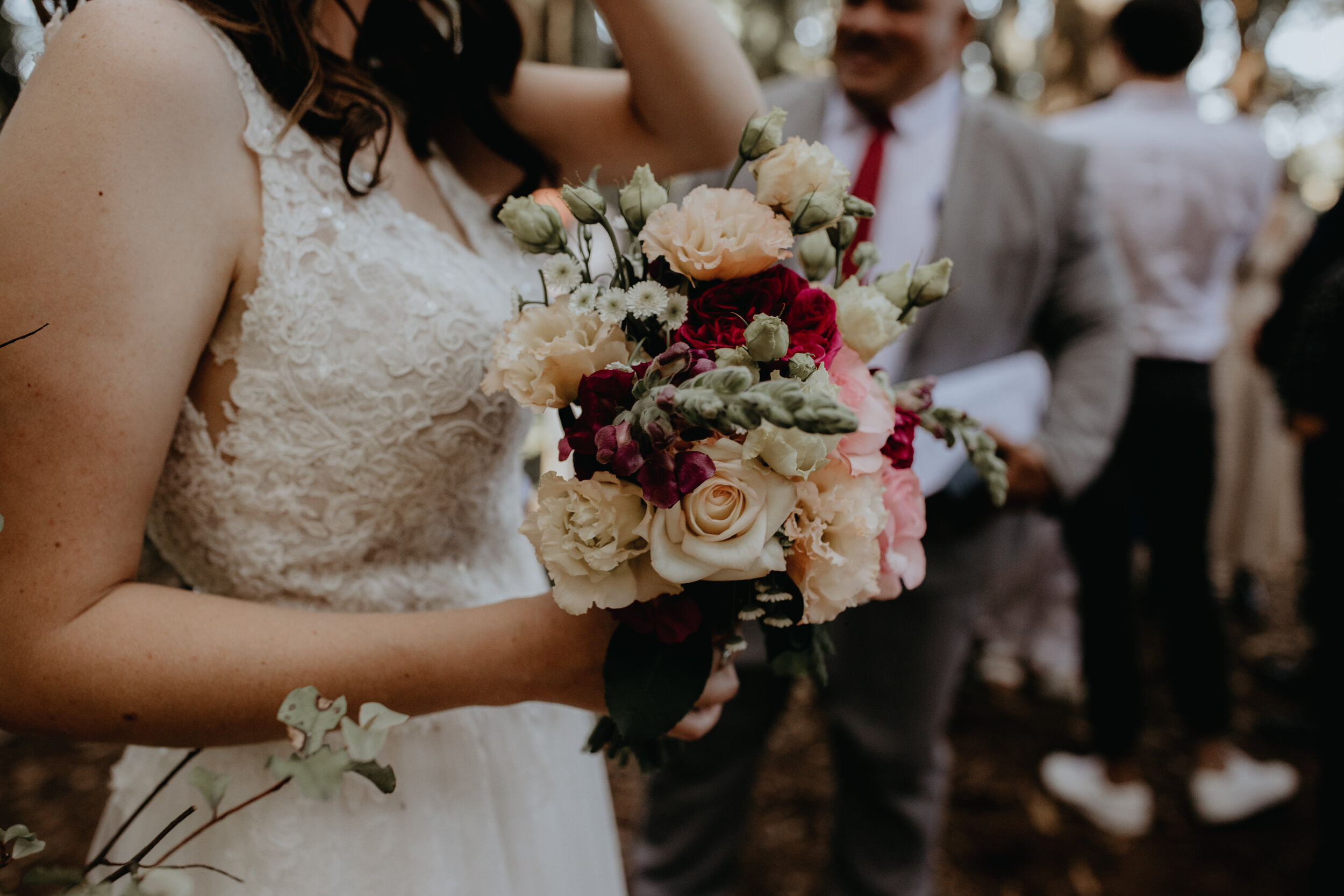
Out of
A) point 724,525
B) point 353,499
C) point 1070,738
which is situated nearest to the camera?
point 724,525

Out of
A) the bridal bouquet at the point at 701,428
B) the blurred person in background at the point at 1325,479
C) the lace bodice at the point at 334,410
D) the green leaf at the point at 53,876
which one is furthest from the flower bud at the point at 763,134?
the blurred person in background at the point at 1325,479

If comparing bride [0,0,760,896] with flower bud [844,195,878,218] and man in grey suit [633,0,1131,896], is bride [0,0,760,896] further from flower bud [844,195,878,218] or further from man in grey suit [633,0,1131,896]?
man in grey suit [633,0,1131,896]

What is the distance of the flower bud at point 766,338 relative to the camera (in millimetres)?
720

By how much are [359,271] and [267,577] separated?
1.33 feet

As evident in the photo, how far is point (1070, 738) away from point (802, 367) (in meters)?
3.40

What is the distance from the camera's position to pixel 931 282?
Answer: 0.95 metres

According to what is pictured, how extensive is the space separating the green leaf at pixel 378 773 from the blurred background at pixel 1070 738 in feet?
1.16

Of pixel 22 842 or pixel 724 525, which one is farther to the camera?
pixel 724 525

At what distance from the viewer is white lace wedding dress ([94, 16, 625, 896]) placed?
97 centimetres

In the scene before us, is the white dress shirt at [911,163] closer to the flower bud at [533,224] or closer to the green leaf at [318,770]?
the flower bud at [533,224]

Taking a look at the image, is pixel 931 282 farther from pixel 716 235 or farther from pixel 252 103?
pixel 252 103

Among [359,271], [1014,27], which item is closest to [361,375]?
[359,271]

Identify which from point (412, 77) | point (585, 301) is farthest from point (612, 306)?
point (412, 77)

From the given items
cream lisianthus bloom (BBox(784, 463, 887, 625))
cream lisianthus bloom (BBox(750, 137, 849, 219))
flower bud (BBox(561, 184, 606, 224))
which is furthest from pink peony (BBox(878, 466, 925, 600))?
flower bud (BBox(561, 184, 606, 224))
